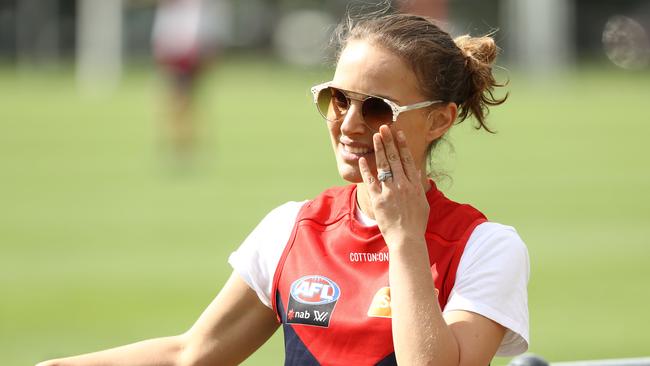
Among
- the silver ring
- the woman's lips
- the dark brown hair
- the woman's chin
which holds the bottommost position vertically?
the woman's chin

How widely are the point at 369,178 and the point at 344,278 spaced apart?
31 cm

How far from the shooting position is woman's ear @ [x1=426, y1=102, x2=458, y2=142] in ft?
11.7

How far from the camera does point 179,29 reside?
20.1m

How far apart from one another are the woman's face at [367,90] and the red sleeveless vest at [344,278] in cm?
19

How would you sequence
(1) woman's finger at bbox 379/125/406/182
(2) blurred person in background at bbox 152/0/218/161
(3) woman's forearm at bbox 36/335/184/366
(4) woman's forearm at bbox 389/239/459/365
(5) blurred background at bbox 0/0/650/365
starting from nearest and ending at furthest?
(4) woman's forearm at bbox 389/239/459/365, (1) woman's finger at bbox 379/125/406/182, (3) woman's forearm at bbox 36/335/184/366, (5) blurred background at bbox 0/0/650/365, (2) blurred person in background at bbox 152/0/218/161

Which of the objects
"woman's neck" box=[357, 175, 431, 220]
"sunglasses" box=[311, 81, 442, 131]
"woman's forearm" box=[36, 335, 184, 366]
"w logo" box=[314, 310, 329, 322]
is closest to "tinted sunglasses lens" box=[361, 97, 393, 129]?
"sunglasses" box=[311, 81, 442, 131]

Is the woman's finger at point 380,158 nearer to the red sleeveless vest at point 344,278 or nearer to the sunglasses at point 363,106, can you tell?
the sunglasses at point 363,106

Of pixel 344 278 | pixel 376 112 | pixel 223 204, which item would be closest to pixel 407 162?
pixel 376 112

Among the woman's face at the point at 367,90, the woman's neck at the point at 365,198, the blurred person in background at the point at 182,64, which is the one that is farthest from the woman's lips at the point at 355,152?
the blurred person in background at the point at 182,64

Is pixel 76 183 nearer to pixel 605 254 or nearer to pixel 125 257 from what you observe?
pixel 125 257

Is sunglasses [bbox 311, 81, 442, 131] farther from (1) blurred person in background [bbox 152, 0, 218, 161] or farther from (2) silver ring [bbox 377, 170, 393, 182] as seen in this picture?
(1) blurred person in background [bbox 152, 0, 218, 161]

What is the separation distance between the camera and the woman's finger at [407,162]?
330cm

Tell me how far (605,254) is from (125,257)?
411 cm

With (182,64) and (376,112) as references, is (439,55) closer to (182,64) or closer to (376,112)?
(376,112)
